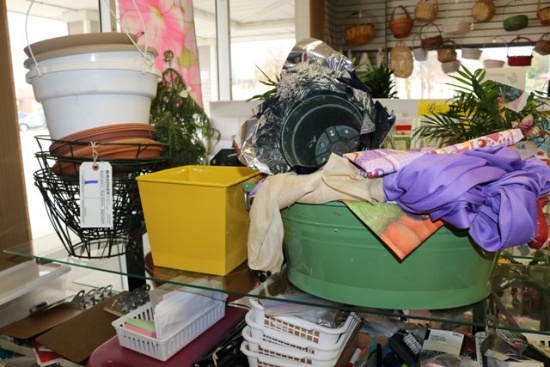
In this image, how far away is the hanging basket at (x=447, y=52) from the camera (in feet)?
15.2

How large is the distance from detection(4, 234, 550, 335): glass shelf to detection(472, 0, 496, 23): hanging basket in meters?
4.56

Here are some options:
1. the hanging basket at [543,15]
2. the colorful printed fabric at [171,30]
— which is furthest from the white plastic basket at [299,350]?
the hanging basket at [543,15]

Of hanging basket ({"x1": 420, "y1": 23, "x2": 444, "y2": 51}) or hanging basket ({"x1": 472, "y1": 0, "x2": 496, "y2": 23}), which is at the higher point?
→ hanging basket ({"x1": 472, "y1": 0, "x2": 496, "y2": 23})

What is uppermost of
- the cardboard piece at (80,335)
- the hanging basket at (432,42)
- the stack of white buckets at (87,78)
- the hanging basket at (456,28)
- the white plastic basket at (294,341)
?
the hanging basket at (456,28)

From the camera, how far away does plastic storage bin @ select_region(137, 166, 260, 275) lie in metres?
0.65

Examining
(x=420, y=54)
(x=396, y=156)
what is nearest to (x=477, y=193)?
(x=396, y=156)

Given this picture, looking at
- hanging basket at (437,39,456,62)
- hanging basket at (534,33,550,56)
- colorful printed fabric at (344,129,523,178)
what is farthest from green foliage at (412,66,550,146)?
hanging basket at (437,39,456,62)

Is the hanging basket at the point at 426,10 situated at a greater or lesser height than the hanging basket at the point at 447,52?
greater

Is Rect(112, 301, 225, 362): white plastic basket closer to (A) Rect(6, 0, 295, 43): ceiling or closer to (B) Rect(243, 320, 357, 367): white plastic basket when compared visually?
(B) Rect(243, 320, 357, 367): white plastic basket

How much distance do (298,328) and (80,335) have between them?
22.8 inches

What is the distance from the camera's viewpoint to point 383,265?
543mm

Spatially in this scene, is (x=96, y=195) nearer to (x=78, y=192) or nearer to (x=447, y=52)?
(x=78, y=192)

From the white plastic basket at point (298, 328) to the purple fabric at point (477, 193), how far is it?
0.80 ft

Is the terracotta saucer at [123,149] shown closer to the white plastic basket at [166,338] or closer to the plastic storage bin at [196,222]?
the plastic storage bin at [196,222]
